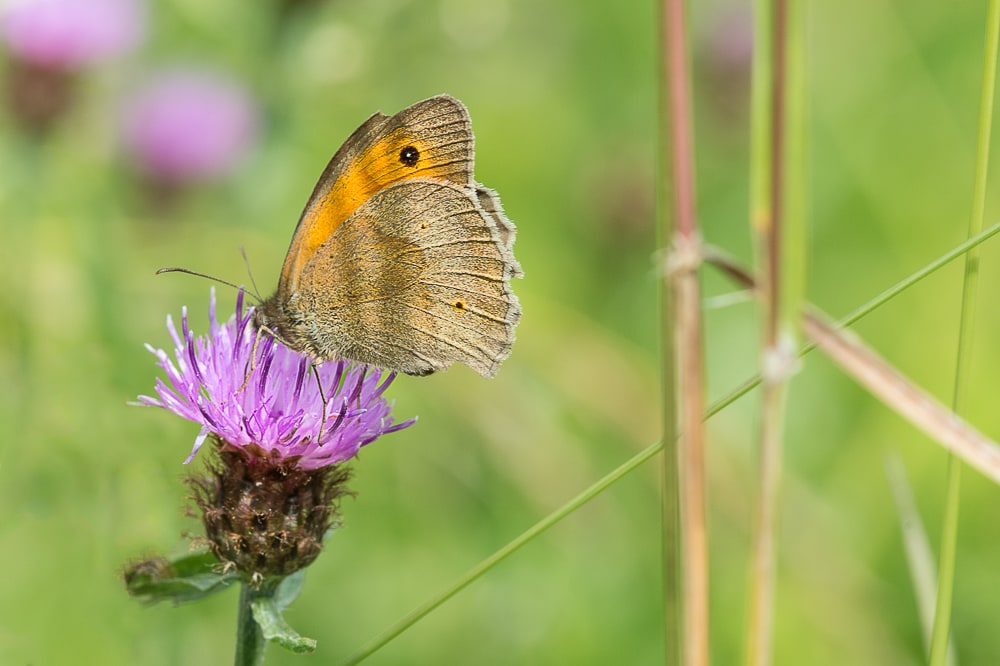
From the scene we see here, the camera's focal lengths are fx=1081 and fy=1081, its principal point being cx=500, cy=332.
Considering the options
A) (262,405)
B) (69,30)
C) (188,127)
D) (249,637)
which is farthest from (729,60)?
(249,637)

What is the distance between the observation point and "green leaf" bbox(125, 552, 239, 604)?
6.08 feet

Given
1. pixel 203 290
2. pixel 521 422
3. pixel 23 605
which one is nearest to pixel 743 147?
pixel 521 422

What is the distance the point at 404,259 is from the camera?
2.44 m

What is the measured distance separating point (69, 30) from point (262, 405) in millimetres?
3918

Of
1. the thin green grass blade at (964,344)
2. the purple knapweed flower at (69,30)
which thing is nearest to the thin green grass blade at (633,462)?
the thin green grass blade at (964,344)

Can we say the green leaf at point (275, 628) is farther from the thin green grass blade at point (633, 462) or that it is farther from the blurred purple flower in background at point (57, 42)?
the blurred purple flower in background at point (57, 42)

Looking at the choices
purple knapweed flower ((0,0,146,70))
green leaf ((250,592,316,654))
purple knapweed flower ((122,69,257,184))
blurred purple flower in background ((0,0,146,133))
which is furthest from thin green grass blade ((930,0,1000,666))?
purple knapweed flower ((0,0,146,70))

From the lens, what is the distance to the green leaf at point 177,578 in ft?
6.08

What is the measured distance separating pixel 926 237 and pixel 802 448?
3.32 ft

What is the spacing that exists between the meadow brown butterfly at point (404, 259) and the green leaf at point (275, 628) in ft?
1.90

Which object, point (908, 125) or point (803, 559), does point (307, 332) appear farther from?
point (908, 125)

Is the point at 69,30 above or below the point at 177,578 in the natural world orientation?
above

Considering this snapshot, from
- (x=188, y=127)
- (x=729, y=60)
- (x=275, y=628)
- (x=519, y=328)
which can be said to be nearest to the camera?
(x=275, y=628)

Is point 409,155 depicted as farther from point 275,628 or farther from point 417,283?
point 275,628
